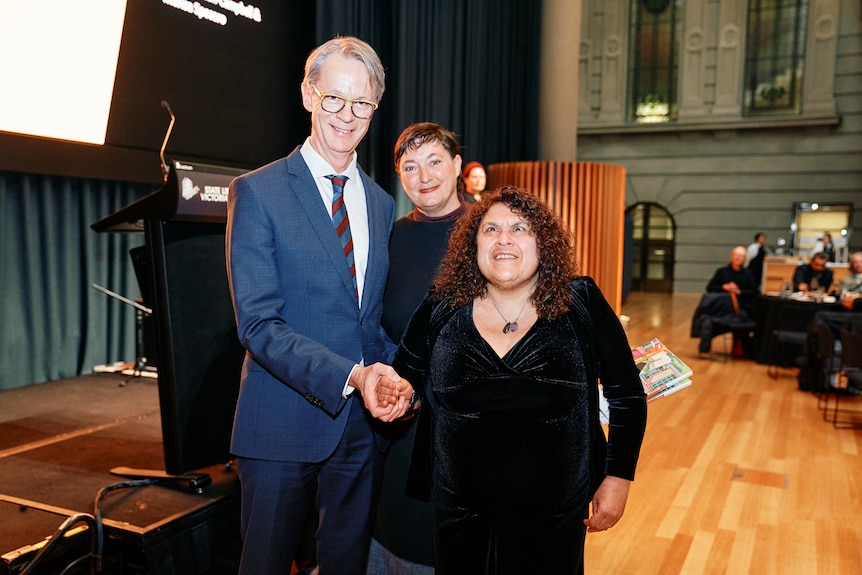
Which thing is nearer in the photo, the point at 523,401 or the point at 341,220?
the point at 523,401

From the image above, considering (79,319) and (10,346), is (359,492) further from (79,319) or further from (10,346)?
(79,319)

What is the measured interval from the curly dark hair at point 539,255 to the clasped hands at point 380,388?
27cm

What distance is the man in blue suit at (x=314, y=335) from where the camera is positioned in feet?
4.93

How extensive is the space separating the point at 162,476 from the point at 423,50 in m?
4.55

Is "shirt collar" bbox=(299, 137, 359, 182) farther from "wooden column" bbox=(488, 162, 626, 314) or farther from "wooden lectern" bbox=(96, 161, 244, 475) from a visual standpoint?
"wooden column" bbox=(488, 162, 626, 314)

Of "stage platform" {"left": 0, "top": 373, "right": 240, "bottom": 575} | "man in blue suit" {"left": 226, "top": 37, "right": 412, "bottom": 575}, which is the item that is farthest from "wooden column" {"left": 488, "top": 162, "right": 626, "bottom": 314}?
"man in blue suit" {"left": 226, "top": 37, "right": 412, "bottom": 575}

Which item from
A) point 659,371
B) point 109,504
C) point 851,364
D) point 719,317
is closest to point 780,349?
point 719,317

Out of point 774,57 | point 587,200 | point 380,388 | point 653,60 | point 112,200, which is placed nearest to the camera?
point 380,388

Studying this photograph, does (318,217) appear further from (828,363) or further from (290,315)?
(828,363)

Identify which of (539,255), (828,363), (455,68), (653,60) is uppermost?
(653,60)

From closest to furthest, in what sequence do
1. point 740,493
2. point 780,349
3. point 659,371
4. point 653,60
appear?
point 659,371, point 740,493, point 780,349, point 653,60

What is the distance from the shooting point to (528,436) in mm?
1539

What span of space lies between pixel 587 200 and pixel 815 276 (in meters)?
5.58

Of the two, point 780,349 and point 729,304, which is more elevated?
point 729,304
